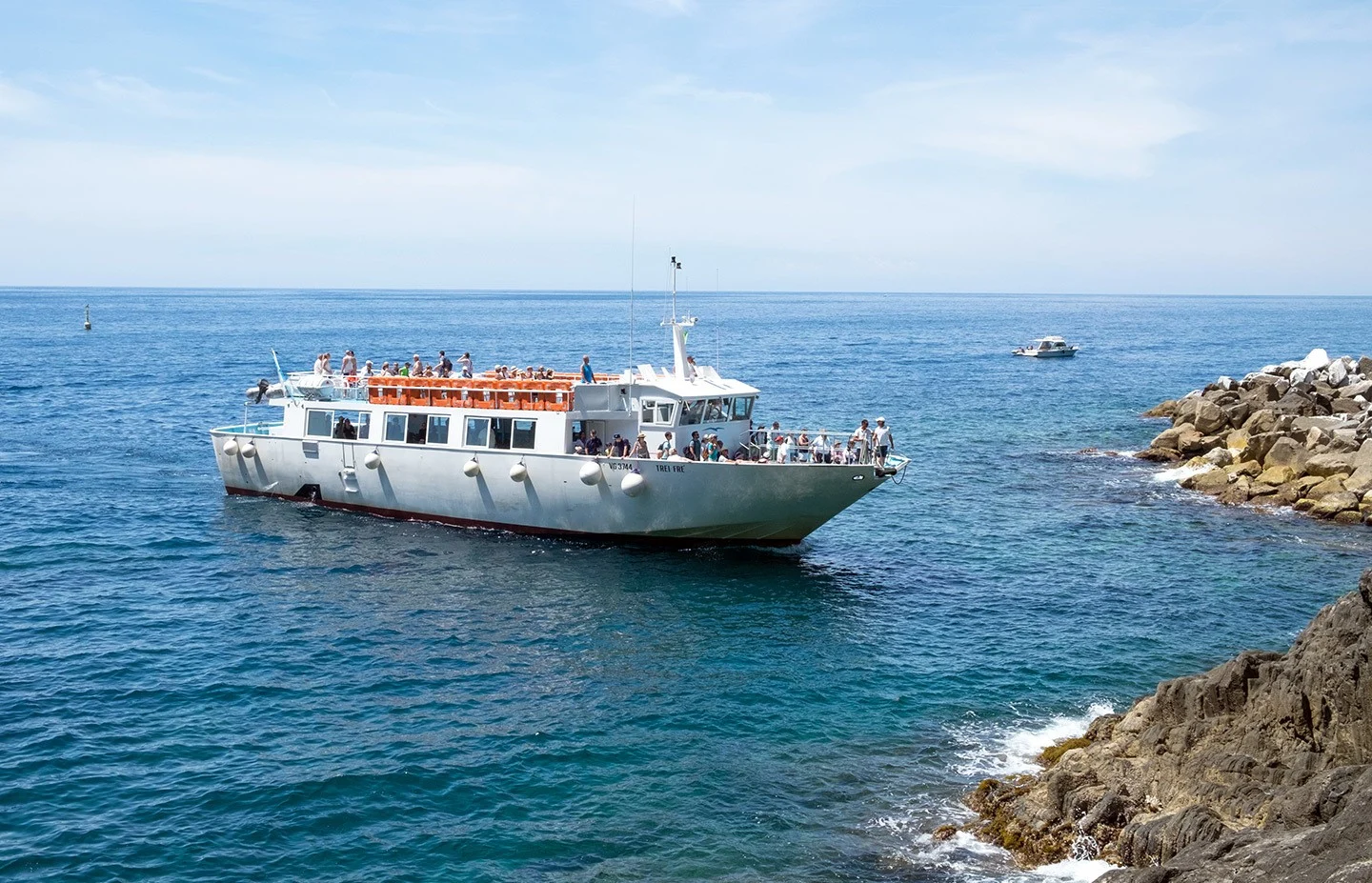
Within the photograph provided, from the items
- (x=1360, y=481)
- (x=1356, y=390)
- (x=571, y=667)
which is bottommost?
(x=571, y=667)

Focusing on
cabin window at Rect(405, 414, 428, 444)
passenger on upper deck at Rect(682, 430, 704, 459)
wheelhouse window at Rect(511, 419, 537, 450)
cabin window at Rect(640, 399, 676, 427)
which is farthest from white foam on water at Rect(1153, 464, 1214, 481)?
cabin window at Rect(405, 414, 428, 444)

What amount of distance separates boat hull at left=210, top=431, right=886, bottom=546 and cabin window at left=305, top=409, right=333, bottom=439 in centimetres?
48

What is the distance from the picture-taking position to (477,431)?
37406 millimetres

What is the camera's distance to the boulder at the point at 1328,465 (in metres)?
41.3

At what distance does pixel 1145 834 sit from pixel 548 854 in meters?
9.17

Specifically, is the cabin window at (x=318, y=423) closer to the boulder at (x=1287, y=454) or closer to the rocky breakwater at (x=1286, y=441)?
the rocky breakwater at (x=1286, y=441)

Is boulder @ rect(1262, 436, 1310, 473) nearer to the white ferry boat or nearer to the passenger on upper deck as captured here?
the white ferry boat

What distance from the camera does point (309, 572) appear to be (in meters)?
33.9

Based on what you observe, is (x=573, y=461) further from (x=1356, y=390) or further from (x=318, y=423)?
(x=1356, y=390)

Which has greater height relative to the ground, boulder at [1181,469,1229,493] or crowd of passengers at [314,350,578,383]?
crowd of passengers at [314,350,578,383]

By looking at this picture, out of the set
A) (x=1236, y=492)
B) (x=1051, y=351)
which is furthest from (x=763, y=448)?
(x=1051, y=351)

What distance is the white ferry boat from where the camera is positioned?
34.4 m

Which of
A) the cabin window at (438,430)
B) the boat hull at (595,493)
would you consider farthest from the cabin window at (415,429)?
the boat hull at (595,493)

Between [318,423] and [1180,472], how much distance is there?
35180 millimetres
